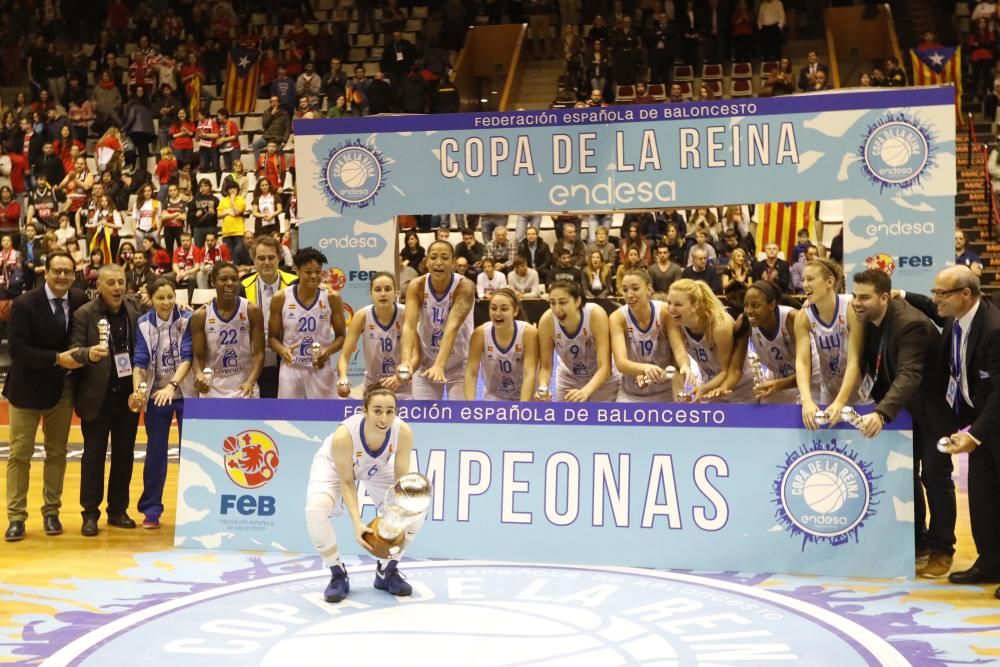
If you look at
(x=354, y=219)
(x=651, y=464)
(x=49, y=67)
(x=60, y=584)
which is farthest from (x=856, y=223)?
(x=49, y=67)

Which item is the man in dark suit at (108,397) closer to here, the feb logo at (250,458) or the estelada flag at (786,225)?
the feb logo at (250,458)

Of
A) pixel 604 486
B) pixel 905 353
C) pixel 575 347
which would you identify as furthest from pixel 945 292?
pixel 575 347

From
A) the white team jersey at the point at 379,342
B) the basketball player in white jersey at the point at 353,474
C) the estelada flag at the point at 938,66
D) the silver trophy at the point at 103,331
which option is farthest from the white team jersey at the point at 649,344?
the estelada flag at the point at 938,66

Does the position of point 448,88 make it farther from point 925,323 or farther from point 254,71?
point 925,323

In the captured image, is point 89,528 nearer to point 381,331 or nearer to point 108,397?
point 108,397

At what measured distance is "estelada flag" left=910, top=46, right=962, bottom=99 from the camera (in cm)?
1745

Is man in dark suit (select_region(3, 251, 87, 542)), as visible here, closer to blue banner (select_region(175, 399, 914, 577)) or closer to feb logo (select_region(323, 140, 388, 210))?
blue banner (select_region(175, 399, 914, 577))

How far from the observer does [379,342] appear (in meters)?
8.12

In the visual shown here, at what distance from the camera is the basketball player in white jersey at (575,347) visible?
723 cm

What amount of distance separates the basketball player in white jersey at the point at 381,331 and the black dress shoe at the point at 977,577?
3.80 meters

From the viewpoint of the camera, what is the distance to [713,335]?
7.13m

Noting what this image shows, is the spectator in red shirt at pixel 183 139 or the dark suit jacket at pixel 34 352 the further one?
the spectator in red shirt at pixel 183 139

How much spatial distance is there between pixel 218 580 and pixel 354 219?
3.91 metres

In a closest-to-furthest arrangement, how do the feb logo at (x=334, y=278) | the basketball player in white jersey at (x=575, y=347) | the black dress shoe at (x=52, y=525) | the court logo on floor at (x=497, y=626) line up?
the court logo on floor at (x=497, y=626)
the basketball player in white jersey at (x=575, y=347)
the black dress shoe at (x=52, y=525)
the feb logo at (x=334, y=278)
